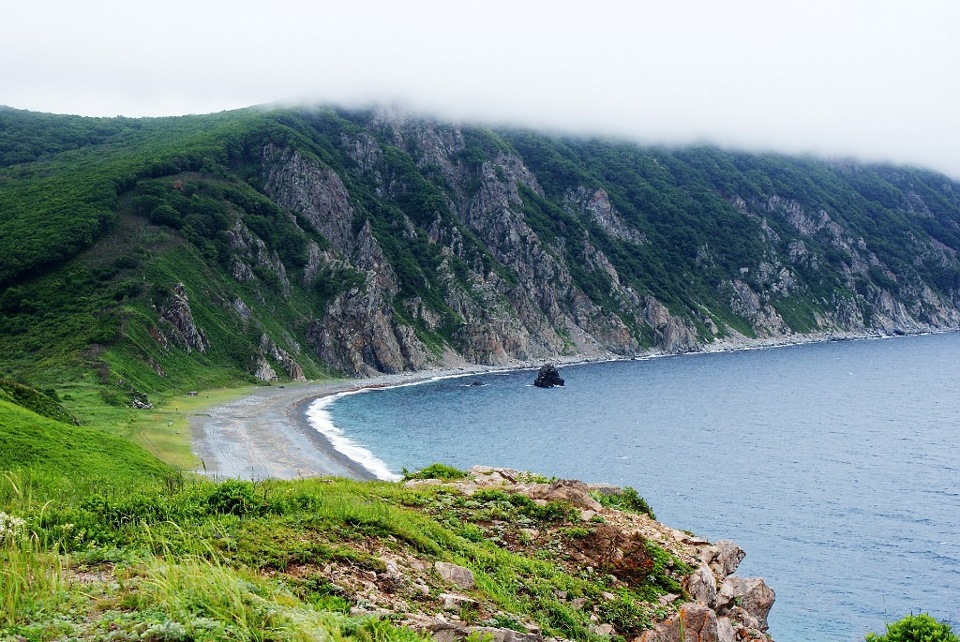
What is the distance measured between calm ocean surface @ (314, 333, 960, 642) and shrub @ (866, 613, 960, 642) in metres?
19.0

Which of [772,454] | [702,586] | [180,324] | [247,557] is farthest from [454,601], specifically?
[180,324]

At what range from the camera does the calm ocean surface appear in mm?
37812

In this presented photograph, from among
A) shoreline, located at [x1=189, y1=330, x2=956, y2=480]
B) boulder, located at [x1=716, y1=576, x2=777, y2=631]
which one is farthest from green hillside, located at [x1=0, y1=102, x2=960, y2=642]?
shoreline, located at [x1=189, y1=330, x2=956, y2=480]

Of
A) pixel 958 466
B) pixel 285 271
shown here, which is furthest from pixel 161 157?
pixel 958 466

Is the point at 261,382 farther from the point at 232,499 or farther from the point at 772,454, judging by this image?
the point at 232,499

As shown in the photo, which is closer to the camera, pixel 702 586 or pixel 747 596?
pixel 702 586

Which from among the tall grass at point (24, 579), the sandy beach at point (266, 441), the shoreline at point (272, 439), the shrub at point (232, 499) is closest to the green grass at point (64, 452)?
the shoreline at point (272, 439)

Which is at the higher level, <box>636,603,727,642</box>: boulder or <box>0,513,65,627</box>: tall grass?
<box>0,513,65,627</box>: tall grass

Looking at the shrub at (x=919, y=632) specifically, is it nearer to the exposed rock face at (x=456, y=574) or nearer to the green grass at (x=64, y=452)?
the exposed rock face at (x=456, y=574)

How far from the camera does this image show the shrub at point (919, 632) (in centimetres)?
1336

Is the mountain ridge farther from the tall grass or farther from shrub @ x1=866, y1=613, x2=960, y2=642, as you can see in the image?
shrub @ x1=866, y1=613, x2=960, y2=642

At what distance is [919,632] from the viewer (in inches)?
531

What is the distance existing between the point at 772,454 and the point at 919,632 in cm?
6395

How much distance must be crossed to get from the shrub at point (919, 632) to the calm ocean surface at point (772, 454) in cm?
1902
